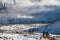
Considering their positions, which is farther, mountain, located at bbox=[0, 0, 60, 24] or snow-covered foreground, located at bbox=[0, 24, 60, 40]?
mountain, located at bbox=[0, 0, 60, 24]

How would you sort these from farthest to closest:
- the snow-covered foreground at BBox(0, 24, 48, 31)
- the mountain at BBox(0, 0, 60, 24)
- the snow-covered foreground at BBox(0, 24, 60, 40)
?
the snow-covered foreground at BBox(0, 24, 48, 31) < the mountain at BBox(0, 0, 60, 24) < the snow-covered foreground at BBox(0, 24, 60, 40)

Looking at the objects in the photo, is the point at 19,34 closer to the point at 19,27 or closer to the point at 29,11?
the point at 19,27

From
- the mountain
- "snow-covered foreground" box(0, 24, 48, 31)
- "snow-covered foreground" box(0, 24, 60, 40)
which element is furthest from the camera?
"snow-covered foreground" box(0, 24, 48, 31)

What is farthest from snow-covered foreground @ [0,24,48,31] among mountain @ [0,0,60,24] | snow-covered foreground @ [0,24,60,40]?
mountain @ [0,0,60,24]

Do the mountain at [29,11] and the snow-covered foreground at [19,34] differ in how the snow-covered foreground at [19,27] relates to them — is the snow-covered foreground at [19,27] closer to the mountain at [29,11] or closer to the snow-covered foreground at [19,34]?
the snow-covered foreground at [19,34]

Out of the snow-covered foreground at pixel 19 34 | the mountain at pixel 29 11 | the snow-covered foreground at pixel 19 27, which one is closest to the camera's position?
the snow-covered foreground at pixel 19 34

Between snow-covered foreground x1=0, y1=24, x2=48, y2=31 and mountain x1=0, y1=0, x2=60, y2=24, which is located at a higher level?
mountain x1=0, y1=0, x2=60, y2=24

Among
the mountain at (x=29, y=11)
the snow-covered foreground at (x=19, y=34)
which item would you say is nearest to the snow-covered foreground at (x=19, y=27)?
the snow-covered foreground at (x=19, y=34)

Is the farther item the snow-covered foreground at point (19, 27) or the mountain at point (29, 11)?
the snow-covered foreground at point (19, 27)

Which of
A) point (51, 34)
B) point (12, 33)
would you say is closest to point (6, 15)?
point (12, 33)

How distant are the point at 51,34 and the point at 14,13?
7.59 feet

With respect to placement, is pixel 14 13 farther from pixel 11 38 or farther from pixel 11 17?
pixel 11 38

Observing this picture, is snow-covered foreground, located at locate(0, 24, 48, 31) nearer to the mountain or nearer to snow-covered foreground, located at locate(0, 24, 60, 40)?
snow-covered foreground, located at locate(0, 24, 60, 40)

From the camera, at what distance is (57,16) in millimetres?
9000
